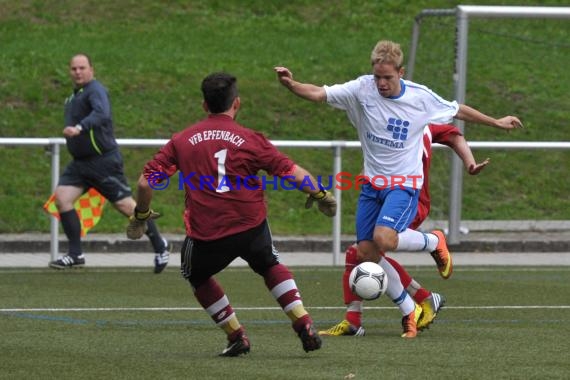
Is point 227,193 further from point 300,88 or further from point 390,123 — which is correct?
point 390,123

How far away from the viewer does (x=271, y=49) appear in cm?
2495

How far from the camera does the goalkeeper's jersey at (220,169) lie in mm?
7762

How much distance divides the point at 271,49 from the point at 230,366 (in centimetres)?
1783

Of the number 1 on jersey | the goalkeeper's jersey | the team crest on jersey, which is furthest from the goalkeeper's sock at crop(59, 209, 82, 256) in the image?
the number 1 on jersey

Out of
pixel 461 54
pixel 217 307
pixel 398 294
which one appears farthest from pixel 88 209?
pixel 217 307

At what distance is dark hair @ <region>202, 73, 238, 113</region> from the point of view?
7840mm

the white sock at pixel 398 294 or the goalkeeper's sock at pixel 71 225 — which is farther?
the goalkeeper's sock at pixel 71 225

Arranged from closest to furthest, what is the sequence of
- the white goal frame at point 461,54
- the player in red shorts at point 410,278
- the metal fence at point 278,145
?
the player in red shorts at point 410,278
the metal fence at point 278,145
the white goal frame at point 461,54

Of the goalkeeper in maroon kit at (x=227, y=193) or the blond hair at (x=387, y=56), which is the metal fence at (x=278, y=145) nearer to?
the blond hair at (x=387, y=56)

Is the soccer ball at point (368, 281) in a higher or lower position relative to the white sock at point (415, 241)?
lower

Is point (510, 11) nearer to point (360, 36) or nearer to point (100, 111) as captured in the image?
point (100, 111)

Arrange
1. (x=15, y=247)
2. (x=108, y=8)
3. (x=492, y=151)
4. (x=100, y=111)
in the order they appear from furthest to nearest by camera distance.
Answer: (x=108, y=8) < (x=492, y=151) < (x=15, y=247) < (x=100, y=111)

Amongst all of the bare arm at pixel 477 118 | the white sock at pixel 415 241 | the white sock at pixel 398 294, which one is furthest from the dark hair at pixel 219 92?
the bare arm at pixel 477 118

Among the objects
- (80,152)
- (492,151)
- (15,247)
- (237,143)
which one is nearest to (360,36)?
(492,151)
